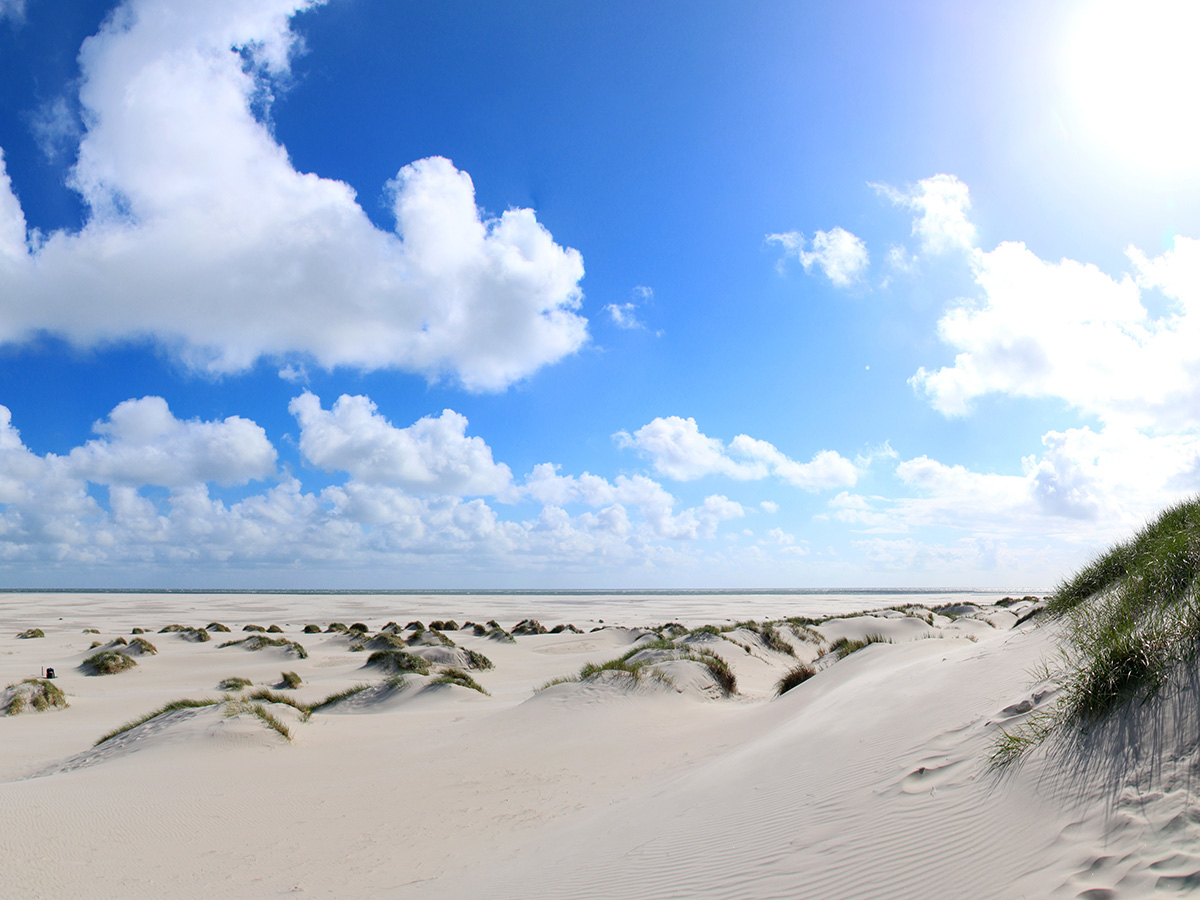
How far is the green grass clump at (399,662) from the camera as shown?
19.8 metres

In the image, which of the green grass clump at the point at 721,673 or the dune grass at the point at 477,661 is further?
the dune grass at the point at 477,661

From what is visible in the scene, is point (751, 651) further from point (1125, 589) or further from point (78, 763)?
point (78, 763)

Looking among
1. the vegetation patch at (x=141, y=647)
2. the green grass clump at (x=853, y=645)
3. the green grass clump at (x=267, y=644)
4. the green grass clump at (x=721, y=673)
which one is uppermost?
the green grass clump at (x=853, y=645)

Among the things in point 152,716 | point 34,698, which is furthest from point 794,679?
point 34,698

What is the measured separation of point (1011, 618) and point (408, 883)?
3150 cm

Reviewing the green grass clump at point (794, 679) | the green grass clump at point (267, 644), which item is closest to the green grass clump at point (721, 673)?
the green grass clump at point (794, 679)

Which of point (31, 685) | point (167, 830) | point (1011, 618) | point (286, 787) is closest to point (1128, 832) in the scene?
point (167, 830)

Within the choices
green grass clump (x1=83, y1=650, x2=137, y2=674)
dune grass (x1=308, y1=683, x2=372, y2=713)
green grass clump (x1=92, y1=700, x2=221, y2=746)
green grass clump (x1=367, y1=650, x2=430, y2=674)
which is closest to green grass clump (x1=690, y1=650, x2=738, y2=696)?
dune grass (x1=308, y1=683, x2=372, y2=713)

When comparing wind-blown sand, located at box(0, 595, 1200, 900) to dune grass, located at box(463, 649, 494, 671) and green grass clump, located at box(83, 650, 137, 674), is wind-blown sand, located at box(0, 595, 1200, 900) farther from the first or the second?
dune grass, located at box(463, 649, 494, 671)

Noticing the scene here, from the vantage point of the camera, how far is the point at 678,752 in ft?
29.1

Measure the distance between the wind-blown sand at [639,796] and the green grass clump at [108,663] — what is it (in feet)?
20.8

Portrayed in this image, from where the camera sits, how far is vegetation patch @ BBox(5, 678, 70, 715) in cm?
1413

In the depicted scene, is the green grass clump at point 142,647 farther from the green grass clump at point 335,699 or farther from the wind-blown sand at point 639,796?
the green grass clump at point 335,699

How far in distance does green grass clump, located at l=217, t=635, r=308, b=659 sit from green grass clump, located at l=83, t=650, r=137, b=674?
16.0 ft
